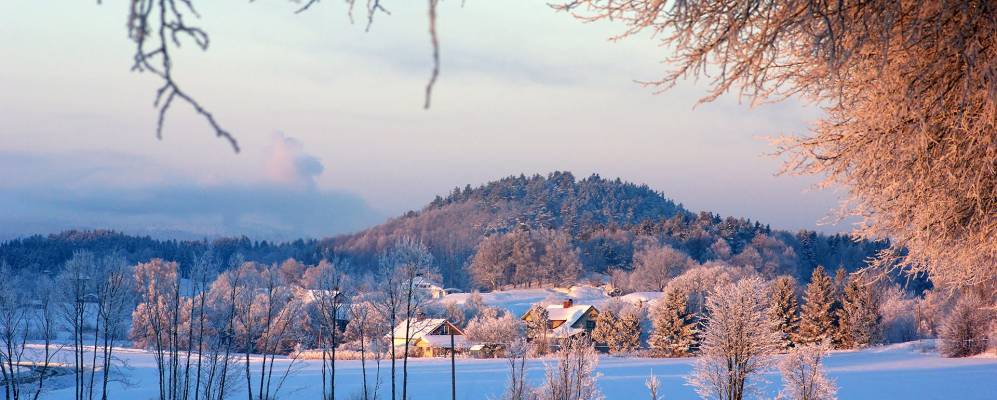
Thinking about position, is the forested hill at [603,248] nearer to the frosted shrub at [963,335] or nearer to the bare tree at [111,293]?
the frosted shrub at [963,335]

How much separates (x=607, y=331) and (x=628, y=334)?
1.68 meters

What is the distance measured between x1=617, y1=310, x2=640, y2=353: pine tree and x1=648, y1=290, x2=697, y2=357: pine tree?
2.77 m

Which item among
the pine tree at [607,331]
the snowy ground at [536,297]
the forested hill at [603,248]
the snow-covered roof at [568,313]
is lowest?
the pine tree at [607,331]

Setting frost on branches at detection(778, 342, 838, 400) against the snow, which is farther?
the snow

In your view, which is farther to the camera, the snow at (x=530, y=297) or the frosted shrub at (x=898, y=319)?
the snow at (x=530, y=297)

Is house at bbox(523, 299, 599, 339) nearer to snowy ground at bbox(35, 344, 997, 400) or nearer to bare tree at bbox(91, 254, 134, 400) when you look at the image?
snowy ground at bbox(35, 344, 997, 400)

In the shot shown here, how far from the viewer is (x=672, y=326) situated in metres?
54.5

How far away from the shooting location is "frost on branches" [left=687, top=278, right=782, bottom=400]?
24.0m

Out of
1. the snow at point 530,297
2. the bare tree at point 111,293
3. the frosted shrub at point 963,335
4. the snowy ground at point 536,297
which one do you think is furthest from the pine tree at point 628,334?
the bare tree at point 111,293

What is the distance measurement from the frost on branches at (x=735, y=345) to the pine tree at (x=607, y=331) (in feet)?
108

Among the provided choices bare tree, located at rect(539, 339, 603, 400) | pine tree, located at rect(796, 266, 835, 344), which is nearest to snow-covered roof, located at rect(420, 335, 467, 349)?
pine tree, located at rect(796, 266, 835, 344)

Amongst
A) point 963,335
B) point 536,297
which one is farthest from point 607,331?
point 536,297

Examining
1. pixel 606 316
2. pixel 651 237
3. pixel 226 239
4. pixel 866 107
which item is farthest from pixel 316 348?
pixel 226 239

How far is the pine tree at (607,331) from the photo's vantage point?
58344mm
